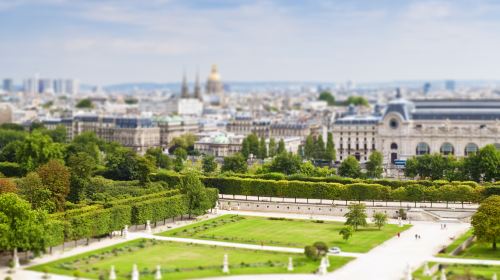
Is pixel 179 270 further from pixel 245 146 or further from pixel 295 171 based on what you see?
pixel 245 146

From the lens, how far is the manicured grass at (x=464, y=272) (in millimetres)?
52844

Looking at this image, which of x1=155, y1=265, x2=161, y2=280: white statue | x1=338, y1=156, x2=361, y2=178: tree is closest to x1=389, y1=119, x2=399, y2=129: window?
x1=338, y1=156, x2=361, y2=178: tree

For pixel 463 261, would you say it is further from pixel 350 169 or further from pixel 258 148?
pixel 258 148

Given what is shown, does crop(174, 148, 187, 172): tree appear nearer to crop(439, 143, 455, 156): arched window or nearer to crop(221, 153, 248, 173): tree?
crop(221, 153, 248, 173): tree

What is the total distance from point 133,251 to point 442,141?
75.9 m

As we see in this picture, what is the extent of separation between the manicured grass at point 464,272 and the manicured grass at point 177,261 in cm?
578

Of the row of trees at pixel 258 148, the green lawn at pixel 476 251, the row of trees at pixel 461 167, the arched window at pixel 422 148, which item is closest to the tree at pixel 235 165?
the row of trees at pixel 461 167

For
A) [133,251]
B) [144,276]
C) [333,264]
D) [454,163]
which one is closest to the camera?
[144,276]

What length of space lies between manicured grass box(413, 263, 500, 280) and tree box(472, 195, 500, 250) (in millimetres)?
6079

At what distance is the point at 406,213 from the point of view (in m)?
79.3

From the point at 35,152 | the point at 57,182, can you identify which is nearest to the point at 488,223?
the point at 57,182

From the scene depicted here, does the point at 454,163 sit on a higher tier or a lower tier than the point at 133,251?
higher

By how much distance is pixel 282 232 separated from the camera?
7062cm

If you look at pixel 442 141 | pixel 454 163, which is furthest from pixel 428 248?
pixel 442 141
